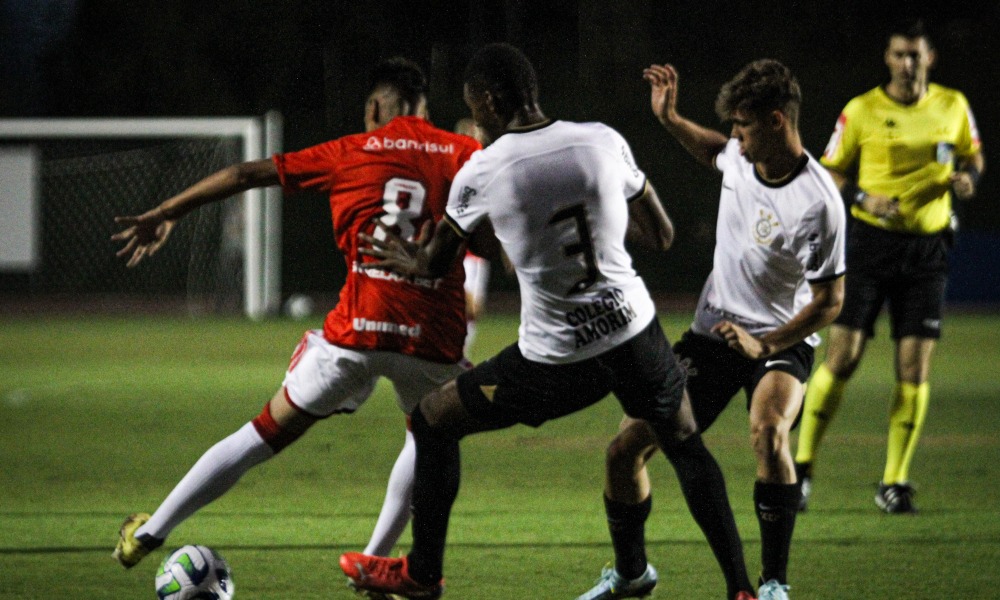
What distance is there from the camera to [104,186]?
77.8 ft

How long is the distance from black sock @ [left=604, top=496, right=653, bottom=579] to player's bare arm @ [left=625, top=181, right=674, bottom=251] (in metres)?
1.00

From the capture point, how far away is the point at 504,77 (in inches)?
180

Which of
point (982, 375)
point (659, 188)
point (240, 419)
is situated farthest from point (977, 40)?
point (240, 419)

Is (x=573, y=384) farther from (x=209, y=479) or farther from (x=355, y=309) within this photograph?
(x=209, y=479)

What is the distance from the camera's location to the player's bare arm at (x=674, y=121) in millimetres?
5836

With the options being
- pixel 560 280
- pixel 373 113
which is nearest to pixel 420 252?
pixel 560 280

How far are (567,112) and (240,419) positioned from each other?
1250 cm

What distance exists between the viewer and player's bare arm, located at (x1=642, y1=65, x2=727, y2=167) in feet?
19.1

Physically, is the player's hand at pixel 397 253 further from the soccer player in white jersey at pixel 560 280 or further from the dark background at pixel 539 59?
the dark background at pixel 539 59

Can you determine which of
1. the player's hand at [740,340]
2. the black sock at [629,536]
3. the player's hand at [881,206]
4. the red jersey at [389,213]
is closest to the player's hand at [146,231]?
the red jersey at [389,213]

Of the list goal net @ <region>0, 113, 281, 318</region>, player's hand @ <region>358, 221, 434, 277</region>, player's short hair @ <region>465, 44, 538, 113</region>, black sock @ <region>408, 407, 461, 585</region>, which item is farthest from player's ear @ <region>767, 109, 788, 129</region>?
goal net @ <region>0, 113, 281, 318</region>

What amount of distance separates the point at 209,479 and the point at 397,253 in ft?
3.77

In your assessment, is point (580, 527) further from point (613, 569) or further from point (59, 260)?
point (59, 260)

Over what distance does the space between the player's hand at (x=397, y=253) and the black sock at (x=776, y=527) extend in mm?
1518
